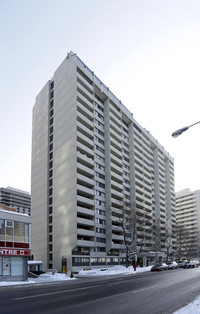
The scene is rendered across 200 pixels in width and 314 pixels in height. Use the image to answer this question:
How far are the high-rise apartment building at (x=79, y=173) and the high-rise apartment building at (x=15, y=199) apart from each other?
79.7 meters

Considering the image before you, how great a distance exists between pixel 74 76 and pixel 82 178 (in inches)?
945

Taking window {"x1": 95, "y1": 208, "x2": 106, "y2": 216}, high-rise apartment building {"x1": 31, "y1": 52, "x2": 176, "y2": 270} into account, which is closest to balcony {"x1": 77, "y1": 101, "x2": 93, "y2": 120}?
high-rise apartment building {"x1": 31, "y1": 52, "x2": 176, "y2": 270}

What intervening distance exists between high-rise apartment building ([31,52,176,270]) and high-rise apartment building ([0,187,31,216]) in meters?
79.7

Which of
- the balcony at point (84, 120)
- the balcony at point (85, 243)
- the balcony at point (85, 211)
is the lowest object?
the balcony at point (85, 243)

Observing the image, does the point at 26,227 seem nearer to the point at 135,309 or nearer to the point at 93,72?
the point at 135,309

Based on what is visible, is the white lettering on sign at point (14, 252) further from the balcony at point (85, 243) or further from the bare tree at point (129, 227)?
the bare tree at point (129, 227)

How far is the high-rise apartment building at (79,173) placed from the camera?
68.6 metres

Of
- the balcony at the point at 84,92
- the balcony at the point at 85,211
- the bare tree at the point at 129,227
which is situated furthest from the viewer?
the balcony at the point at 84,92

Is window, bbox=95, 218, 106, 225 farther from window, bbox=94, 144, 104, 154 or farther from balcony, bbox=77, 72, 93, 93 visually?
balcony, bbox=77, 72, 93, 93

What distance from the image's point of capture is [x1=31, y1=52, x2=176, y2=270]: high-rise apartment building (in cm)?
6862

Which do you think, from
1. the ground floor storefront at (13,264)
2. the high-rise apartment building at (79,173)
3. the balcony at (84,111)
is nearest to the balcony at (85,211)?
the high-rise apartment building at (79,173)

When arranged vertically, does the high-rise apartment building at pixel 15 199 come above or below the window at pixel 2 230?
above

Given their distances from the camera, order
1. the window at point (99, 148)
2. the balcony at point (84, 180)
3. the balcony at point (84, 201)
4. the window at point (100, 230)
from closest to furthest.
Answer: the balcony at point (84, 201)
the balcony at point (84, 180)
the window at point (100, 230)
the window at point (99, 148)

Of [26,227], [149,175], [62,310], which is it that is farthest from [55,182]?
[62,310]
